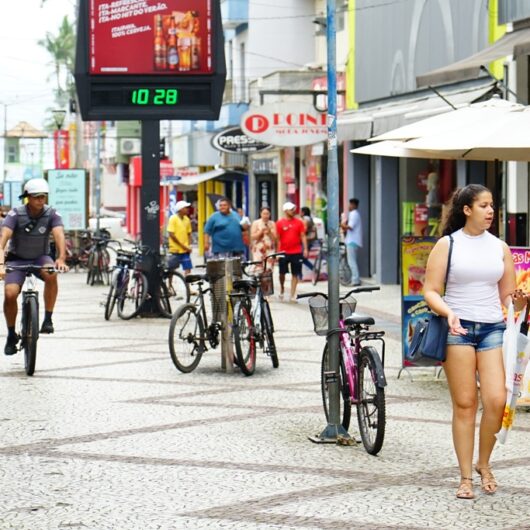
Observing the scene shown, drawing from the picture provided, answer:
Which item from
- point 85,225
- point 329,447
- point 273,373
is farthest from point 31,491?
point 85,225

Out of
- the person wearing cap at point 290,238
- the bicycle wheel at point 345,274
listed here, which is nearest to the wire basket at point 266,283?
the person wearing cap at point 290,238

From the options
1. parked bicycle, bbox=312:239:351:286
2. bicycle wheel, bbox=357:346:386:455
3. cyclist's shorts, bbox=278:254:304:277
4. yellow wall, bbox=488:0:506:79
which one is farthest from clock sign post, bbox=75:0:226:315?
bicycle wheel, bbox=357:346:386:455

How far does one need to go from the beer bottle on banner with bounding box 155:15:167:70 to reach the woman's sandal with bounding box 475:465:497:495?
13.5 m

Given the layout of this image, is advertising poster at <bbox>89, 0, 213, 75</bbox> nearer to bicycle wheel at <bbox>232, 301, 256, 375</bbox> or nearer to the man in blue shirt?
the man in blue shirt

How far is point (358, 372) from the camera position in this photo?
979 cm

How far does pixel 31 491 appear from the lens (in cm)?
817

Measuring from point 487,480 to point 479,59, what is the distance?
1005 cm

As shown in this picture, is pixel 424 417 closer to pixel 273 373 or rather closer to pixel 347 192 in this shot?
pixel 273 373

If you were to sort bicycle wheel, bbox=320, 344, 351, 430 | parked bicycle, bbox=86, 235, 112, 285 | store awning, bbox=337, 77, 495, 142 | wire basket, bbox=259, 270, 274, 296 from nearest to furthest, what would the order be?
bicycle wheel, bbox=320, 344, 351, 430 < wire basket, bbox=259, 270, 274, 296 < store awning, bbox=337, 77, 495, 142 < parked bicycle, bbox=86, 235, 112, 285

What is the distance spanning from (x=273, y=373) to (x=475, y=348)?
241 inches

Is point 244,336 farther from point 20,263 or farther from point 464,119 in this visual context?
point 464,119

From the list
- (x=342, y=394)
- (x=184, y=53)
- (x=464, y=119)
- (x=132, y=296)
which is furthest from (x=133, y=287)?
(x=342, y=394)

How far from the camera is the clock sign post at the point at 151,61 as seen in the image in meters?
20.9

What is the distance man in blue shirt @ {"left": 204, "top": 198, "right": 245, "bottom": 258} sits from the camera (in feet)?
77.9
